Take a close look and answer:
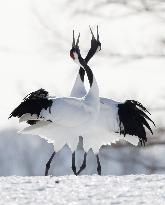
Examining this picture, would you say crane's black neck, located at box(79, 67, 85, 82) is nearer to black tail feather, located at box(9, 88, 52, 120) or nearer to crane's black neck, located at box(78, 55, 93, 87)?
crane's black neck, located at box(78, 55, 93, 87)

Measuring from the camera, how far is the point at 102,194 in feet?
22.3

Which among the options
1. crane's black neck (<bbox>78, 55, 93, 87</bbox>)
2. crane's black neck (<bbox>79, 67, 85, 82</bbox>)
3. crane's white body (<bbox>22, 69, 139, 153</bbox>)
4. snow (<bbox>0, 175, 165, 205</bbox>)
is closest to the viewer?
snow (<bbox>0, 175, 165, 205</bbox>)

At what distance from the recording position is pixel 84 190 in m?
7.08

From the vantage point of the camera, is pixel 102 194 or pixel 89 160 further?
pixel 89 160

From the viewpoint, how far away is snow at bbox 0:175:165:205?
21.3ft

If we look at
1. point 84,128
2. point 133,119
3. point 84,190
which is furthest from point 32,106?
point 84,190

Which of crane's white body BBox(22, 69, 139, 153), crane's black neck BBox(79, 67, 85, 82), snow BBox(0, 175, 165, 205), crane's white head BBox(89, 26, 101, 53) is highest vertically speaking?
crane's white head BBox(89, 26, 101, 53)

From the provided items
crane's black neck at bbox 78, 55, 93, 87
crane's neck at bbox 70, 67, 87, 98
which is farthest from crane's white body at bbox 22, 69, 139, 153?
crane's black neck at bbox 78, 55, 93, 87

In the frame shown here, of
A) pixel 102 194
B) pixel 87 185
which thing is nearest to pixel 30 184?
pixel 87 185

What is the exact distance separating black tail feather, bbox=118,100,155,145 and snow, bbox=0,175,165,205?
4.48m

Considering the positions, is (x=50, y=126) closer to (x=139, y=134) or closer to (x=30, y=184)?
(x=139, y=134)

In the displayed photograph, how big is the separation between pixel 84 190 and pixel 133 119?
596 centimetres

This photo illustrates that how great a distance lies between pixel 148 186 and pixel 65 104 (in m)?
4.82

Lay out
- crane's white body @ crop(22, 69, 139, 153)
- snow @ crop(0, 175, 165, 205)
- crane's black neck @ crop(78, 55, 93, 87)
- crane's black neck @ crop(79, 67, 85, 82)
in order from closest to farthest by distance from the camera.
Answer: snow @ crop(0, 175, 165, 205) < crane's white body @ crop(22, 69, 139, 153) < crane's black neck @ crop(78, 55, 93, 87) < crane's black neck @ crop(79, 67, 85, 82)
